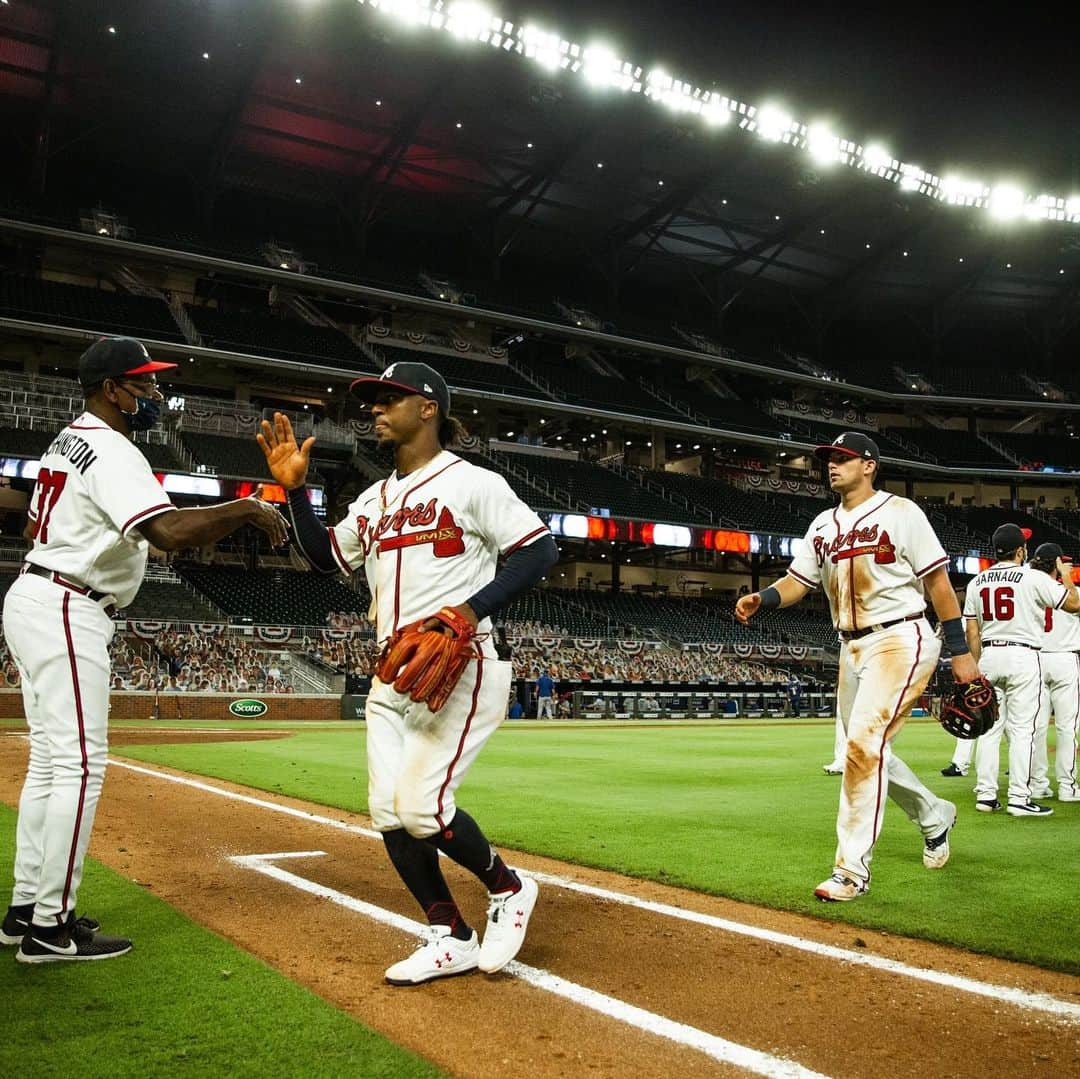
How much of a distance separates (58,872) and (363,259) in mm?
40743

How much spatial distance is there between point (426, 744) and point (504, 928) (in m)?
0.71

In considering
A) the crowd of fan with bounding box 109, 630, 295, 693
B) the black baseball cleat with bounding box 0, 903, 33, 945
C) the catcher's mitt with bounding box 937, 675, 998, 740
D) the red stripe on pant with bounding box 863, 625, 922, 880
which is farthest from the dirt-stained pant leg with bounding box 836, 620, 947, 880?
the crowd of fan with bounding box 109, 630, 295, 693

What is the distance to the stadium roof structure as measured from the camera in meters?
31.5

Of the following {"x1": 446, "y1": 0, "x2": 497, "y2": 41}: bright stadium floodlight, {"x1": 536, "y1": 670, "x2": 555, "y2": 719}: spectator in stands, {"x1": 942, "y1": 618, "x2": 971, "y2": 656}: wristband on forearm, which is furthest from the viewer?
{"x1": 446, "y1": 0, "x2": 497, "y2": 41}: bright stadium floodlight

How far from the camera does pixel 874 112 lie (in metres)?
36.5

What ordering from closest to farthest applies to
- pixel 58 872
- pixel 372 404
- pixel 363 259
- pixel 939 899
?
pixel 58 872 < pixel 372 404 < pixel 939 899 < pixel 363 259

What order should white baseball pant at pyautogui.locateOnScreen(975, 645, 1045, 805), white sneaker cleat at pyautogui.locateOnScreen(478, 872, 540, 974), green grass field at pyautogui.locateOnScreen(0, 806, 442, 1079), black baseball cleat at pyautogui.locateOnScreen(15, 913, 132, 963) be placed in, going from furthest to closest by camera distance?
white baseball pant at pyautogui.locateOnScreen(975, 645, 1045, 805) → black baseball cleat at pyautogui.locateOnScreen(15, 913, 132, 963) → white sneaker cleat at pyautogui.locateOnScreen(478, 872, 540, 974) → green grass field at pyautogui.locateOnScreen(0, 806, 442, 1079)

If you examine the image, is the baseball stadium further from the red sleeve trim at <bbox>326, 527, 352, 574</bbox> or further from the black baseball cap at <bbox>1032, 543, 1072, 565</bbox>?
the black baseball cap at <bbox>1032, 543, 1072, 565</bbox>

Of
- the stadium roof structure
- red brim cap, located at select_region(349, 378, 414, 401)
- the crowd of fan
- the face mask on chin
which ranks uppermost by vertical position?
the stadium roof structure

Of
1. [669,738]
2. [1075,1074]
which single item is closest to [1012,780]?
[1075,1074]

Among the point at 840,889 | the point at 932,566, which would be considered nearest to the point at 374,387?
the point at 932,566

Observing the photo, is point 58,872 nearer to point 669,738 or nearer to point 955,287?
point 669,738

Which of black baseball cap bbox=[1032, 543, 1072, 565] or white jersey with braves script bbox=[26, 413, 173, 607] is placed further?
black baseball cap bbox=[1032, 543, 1072, 565]

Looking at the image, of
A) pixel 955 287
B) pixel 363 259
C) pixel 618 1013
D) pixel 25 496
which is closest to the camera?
pixel 618 1013
